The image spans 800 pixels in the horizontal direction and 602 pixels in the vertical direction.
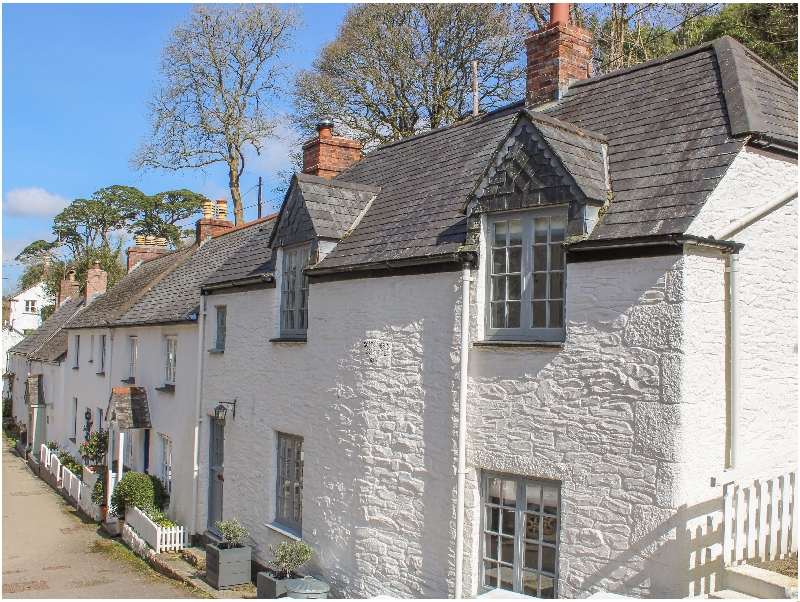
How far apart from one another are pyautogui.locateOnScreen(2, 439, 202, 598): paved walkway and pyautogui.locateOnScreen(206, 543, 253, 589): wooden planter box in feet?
2.02

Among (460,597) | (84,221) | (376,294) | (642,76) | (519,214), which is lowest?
(460,597)

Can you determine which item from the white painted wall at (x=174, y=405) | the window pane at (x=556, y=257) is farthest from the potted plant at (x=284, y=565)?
the window pane at (x=556, y=257)

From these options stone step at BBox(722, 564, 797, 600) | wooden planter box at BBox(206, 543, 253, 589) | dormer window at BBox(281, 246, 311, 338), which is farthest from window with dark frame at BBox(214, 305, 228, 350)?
stone step at BBox(722, 564, 797, 600)

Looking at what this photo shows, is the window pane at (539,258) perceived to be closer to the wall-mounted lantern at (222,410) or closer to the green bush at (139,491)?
the wall-mounted lantern at (222,410)

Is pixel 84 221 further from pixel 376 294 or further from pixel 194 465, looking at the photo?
pixel 376 294

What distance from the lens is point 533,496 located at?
26.9 ft

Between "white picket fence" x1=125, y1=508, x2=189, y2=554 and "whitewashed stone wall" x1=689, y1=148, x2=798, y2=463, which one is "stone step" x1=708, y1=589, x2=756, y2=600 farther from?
"white picket fence" x1=125, y1=508, x2=189, y2=554

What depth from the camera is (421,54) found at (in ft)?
92.5

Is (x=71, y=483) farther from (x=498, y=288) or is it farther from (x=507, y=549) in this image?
(x=498, y=288)

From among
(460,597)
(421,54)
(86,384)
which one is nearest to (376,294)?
(460,597)

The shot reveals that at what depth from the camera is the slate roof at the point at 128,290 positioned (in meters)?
22.0

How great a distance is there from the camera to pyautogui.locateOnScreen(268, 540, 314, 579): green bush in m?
10.7

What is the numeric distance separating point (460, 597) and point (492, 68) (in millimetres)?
22808

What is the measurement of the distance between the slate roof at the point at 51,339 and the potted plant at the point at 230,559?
19733 mm
